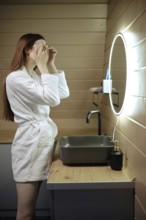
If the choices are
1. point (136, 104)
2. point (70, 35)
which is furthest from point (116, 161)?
point (70, 35)

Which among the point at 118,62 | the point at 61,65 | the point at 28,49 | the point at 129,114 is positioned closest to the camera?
the point at 129,114

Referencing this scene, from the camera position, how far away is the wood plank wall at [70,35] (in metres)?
2.40

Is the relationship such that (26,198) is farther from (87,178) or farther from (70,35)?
(70,35)

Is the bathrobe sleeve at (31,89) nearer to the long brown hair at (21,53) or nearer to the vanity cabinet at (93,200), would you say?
the long brown hair at (21,53)

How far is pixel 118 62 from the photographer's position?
1735 mm

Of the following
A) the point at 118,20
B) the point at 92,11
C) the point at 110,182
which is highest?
the point at 92,11

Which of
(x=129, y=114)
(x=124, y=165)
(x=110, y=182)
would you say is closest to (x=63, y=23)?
(x=129, y=114)

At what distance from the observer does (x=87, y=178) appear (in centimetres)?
130

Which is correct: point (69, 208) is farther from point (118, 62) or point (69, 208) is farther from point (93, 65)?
point (93, 65)

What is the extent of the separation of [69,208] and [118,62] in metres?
0.99

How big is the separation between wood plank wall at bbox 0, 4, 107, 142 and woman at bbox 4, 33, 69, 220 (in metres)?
0.94

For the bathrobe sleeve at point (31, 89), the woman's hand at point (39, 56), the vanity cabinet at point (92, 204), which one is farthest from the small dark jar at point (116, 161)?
the woman's hand at point (39, 56)

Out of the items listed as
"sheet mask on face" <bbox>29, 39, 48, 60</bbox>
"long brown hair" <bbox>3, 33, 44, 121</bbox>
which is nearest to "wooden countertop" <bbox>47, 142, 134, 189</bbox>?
"long brown hair" <bbox>3, 33, 44, 121</bbox>

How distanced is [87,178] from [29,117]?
0.50 meters
